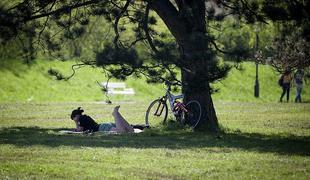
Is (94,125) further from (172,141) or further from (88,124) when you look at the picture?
(172,141)

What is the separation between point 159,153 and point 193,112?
19.5 ft

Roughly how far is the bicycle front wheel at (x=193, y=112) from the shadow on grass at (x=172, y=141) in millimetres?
572

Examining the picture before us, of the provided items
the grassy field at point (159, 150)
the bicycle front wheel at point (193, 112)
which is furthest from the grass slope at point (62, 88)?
the bicycle front wheel at point (193, 112)

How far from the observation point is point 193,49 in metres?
18.0

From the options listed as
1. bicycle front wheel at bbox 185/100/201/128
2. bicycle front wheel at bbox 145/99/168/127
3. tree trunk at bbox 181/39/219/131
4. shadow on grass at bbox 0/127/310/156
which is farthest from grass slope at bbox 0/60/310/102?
shadow on grass at bbox 0/127/310/156

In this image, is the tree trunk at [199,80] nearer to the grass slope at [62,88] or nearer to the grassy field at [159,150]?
the grassy field at [159,150]

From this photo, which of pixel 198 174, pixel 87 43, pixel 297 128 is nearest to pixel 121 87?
pixel 87 43

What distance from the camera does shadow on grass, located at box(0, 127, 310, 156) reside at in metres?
15.2

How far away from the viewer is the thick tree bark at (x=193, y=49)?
17719 mm

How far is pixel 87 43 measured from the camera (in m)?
51.6

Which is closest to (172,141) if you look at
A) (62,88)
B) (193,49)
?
(193,49)

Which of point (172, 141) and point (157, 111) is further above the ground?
point (157, 111)

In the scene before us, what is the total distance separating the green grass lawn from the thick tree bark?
40.4 inches

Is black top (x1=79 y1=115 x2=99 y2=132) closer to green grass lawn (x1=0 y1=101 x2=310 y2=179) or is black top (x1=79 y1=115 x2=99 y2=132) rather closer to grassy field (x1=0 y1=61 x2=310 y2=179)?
grassy field (x1=0 y1=61 x2=310 y2=179)
